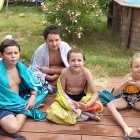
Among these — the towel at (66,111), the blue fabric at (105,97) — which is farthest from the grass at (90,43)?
the towel at (66,111)

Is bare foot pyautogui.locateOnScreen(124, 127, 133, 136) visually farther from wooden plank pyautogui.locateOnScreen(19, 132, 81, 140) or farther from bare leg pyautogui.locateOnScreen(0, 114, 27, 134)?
bare leg pyautogui.locateOnScreen(0, 114, 27, 134)

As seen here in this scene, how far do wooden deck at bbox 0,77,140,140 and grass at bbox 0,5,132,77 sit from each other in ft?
4.84

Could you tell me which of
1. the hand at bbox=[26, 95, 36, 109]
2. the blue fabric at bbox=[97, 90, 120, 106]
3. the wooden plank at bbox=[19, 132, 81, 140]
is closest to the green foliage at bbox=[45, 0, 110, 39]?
the blue fabric at bbox=[97, 90, 120, 106]

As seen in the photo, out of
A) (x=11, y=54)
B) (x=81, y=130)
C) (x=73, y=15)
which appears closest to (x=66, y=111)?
(x=81, y=130)

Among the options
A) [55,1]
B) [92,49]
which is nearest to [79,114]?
[92,49]

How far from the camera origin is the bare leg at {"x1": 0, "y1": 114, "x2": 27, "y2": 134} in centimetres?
305

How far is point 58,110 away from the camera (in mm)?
3336

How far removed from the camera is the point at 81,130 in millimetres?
3170

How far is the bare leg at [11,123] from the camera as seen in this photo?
305 cm

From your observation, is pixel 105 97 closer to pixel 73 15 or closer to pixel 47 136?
pixel 47 136

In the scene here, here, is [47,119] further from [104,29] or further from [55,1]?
[104,29]

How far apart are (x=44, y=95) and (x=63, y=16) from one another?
2.66 m

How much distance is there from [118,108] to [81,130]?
59cm

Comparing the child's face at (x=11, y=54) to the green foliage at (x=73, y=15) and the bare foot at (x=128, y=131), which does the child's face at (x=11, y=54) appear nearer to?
the bare foot at (x=128, y=131)
